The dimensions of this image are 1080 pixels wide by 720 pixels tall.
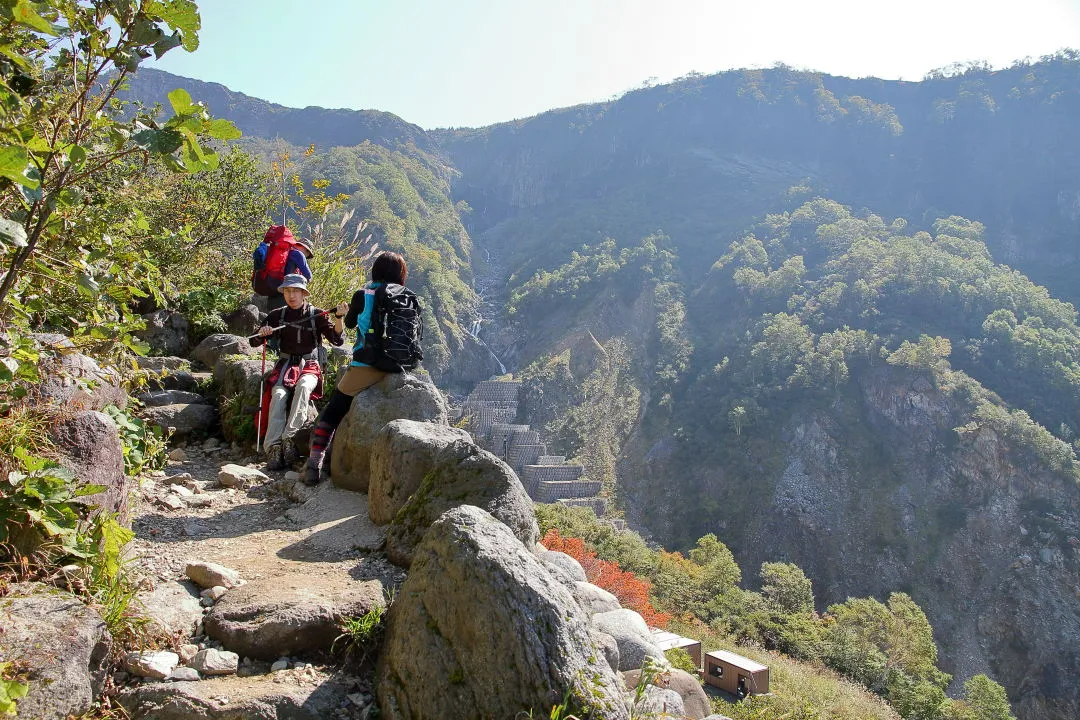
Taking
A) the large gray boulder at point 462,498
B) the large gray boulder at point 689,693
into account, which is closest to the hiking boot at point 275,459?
the large gray boulder at point 462,498

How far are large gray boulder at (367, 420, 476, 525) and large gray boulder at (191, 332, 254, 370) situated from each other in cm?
331

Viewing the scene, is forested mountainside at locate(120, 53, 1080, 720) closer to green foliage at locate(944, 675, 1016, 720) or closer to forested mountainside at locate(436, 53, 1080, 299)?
forested mountainside at locate(436, 53, 1080, 299)

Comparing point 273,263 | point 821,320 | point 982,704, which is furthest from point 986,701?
point 821,320

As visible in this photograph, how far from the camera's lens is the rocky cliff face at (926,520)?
1519 inches

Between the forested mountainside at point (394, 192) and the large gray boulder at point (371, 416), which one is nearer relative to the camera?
the large gray boulder at point (371, 416)

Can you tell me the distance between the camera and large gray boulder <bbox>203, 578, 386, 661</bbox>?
240 cm

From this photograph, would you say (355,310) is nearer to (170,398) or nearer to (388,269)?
(388,269)

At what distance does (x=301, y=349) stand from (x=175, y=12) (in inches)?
146

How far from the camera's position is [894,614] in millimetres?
28125

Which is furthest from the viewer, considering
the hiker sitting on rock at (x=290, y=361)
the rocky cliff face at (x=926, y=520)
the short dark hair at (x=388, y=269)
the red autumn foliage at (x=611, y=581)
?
the rocky cliff face at (x=926, y=520)

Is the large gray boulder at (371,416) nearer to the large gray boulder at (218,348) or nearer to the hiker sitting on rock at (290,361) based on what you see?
the hiker sitting on rock at (290,361)

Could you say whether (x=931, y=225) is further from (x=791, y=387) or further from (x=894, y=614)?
(x=894, y=614)

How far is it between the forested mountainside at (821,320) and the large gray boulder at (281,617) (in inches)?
1810

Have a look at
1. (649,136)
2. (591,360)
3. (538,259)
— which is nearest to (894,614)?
(591,360)
